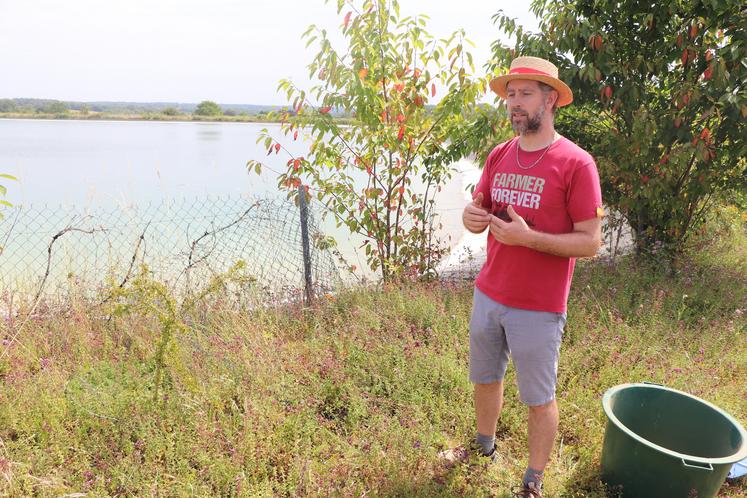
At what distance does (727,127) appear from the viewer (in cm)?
476

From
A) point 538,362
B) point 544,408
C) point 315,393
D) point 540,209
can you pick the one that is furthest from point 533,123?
point 315,393

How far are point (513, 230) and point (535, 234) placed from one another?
88 mm

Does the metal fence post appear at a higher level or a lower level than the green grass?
higher

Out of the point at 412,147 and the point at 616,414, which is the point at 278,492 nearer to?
the point at 616,414

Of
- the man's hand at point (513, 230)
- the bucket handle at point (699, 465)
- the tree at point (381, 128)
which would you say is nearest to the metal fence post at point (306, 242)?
the tree at point (381, 128)

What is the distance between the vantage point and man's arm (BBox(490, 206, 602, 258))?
200 cm

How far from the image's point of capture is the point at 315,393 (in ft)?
10.4

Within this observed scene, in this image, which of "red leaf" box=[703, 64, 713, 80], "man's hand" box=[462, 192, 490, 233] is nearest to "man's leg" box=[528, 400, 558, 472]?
"man's hand" box=[462, 192, 490, 233]

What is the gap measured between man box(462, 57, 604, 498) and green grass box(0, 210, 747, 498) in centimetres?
65

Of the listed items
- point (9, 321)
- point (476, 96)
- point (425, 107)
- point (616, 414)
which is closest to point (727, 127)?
point (476, 96)

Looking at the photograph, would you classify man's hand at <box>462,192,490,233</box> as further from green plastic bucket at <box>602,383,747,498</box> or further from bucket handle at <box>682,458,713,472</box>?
bucket handle at <box>682,458,713,472</box>

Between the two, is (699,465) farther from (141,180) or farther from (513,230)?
(141,180)

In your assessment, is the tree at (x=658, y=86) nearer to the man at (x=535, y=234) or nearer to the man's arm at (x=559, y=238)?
the man at (x=535, y=234)

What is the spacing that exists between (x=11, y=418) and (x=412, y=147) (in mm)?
3727
